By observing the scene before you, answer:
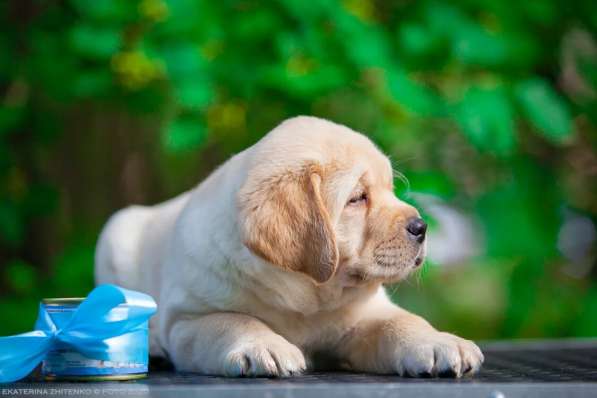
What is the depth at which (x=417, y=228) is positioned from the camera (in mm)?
2570

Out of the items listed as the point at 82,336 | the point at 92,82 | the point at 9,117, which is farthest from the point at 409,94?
the point at 82,336

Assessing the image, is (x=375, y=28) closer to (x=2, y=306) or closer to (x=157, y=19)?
(x=157, y=19)

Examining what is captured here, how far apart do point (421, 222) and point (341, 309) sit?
34cm

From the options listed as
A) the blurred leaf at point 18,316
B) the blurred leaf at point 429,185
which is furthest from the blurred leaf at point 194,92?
the blurred leaf at point 18,316

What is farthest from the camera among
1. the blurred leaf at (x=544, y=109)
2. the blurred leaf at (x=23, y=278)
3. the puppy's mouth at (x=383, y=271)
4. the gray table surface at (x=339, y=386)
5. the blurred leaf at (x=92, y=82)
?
the blurred leaf at (x=23, y=278)

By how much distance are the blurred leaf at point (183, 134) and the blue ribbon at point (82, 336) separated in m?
1.92

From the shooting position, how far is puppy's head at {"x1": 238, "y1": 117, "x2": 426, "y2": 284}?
237 centimetres

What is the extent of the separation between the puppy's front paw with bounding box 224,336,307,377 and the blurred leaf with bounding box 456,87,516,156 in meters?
2.02

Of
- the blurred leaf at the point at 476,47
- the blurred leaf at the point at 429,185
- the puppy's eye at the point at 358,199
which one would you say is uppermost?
the blurred leaf at the point at 476,47

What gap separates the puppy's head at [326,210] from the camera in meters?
2.37

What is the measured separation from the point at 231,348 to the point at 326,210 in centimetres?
47

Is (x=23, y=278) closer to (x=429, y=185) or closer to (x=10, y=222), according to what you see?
(x=10, y=222)

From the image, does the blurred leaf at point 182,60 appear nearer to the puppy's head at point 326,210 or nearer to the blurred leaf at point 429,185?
the blurred leaf at point 429,185

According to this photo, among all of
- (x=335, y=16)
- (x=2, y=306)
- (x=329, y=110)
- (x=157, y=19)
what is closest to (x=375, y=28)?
(x=335, y=16)
